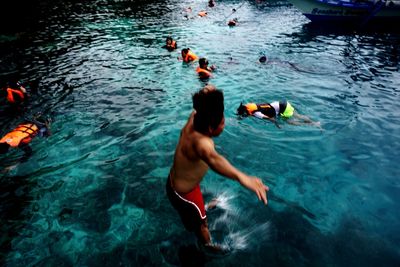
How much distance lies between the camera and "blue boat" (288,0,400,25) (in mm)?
22844

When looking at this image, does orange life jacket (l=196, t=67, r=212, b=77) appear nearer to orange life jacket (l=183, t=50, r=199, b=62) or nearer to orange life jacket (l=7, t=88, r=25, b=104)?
orange life jacket (l=183, t=50, r=199, b=62)

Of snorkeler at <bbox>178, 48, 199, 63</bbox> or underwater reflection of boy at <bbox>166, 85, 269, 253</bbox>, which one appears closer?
underwater reflection of boy at <bbox>166, 85, 269, 253</bbox>

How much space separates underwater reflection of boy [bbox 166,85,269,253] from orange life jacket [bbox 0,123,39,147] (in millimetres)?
5915

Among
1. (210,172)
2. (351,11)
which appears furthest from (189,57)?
(351,11)

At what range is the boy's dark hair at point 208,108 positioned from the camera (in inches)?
104

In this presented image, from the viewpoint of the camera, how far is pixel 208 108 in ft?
8.87

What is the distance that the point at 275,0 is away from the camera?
40188mm

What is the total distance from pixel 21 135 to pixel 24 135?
3.1 inches

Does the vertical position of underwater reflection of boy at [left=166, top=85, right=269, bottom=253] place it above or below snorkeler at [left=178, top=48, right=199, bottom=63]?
above

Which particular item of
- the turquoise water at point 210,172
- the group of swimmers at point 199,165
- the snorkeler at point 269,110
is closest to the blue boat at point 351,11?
the turquoise water at point 210,172

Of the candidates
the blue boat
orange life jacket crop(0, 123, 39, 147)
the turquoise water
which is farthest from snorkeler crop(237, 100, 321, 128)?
the blue boat

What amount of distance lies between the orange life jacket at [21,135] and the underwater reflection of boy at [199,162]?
5.92m

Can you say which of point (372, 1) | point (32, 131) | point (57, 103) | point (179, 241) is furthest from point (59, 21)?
point (372, 1)

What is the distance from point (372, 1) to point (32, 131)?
3015cm
